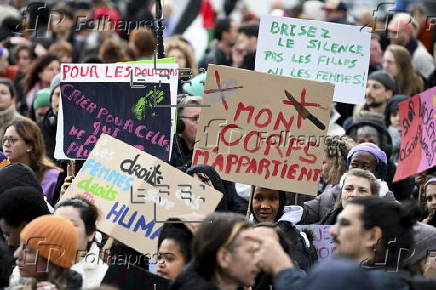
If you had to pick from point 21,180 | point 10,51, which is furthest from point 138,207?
point 10,51

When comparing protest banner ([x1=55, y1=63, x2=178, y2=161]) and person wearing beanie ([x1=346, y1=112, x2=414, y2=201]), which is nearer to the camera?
protest banner ([x1=55, y1=63, x2=178, y2=161])

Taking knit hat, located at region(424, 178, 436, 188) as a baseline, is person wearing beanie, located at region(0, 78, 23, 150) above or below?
above

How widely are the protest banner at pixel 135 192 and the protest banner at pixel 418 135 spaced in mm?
2531

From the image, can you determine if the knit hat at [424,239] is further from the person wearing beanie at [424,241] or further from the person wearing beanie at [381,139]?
the person wearing beanie at [381,139]

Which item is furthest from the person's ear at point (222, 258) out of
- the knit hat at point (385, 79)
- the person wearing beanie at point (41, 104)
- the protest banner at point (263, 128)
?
the knit hat at point (385, 79)

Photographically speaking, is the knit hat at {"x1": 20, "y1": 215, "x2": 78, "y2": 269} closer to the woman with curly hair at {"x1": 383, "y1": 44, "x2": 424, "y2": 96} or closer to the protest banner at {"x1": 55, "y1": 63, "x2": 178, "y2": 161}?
the protest banner at {"x1": 55, "y1": 63, "x2": 178, "y2": 161}

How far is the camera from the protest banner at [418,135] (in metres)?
10.9

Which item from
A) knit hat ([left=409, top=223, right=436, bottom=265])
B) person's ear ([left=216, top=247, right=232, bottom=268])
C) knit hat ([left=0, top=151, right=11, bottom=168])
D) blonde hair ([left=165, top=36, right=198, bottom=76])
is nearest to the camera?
person's ear ([left=216, top=247, right=232, bottom=268])

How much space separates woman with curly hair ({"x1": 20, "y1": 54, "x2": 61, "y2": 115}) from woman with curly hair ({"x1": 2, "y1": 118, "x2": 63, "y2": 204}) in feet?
12.5

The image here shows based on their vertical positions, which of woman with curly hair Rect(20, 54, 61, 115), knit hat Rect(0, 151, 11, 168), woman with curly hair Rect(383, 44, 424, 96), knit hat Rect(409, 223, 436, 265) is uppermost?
woman with curly hair Rect(383, 44, 424, 96)

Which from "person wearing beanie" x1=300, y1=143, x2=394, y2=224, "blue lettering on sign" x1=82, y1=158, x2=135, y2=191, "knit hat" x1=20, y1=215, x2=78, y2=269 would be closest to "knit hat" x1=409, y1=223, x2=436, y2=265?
"person wearing beanie" x1=300, y1=143, x2=394, y2=224

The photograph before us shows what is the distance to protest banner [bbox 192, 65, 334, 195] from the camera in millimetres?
9797

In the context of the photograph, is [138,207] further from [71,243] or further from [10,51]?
[10,51]

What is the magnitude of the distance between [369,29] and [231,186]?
1949 millimetres
